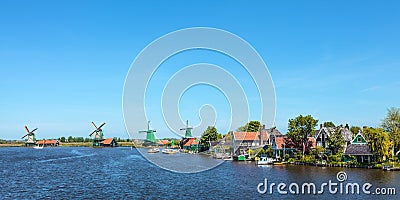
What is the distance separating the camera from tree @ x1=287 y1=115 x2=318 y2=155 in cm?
6325

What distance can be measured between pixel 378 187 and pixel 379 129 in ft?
68.7

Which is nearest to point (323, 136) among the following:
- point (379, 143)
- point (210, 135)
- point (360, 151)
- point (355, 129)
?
point (360, 151)

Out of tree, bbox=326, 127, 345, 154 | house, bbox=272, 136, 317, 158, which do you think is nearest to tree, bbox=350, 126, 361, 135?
house, bbox=272, 136, 317, 158

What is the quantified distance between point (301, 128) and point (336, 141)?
23.8 ft

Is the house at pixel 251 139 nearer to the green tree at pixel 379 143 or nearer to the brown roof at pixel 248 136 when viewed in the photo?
the brown roof at pixel 248 136

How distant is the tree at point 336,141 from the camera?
192 feet

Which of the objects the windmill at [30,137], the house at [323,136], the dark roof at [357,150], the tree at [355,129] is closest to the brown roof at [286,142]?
the house at [323,136]

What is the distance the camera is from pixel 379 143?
49094 millimetres

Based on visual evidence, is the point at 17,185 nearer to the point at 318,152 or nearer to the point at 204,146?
the point at 318,152

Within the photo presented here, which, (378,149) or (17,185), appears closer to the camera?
(17,185)

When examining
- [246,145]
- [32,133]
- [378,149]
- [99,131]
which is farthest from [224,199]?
[32,133]

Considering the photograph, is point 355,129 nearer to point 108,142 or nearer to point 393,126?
point 393,126

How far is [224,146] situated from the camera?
88750 mm

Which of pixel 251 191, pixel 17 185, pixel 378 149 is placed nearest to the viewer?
pixel 251 191
